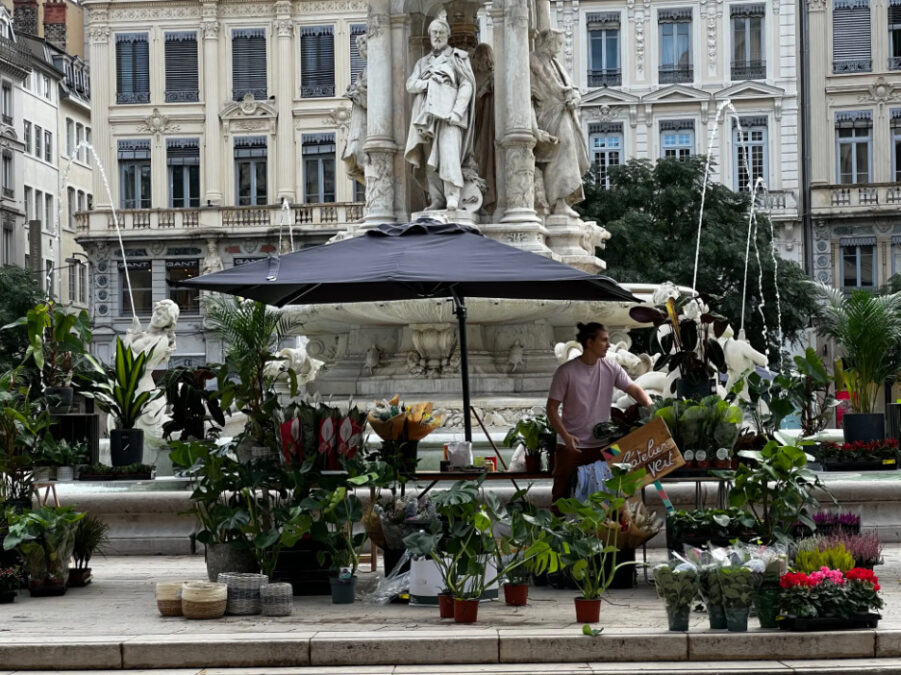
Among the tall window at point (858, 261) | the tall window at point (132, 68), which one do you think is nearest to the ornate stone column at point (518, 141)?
the tall window at point (858, 261)

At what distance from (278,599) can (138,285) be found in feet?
161

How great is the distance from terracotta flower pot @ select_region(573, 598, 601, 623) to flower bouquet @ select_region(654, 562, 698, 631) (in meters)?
0.45

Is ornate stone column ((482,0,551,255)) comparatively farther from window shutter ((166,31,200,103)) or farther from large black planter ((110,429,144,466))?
window shutter ((166,31,200,103))

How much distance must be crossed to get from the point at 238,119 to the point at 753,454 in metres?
49.0

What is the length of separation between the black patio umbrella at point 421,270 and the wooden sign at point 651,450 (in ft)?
3.74

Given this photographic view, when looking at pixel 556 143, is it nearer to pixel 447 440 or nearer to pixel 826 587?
pixel 447 440

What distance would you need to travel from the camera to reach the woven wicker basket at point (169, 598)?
36.8 ft

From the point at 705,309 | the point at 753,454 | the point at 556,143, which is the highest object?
the point at 556,143

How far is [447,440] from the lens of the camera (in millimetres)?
17750

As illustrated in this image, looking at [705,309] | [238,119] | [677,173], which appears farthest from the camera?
[238,119]

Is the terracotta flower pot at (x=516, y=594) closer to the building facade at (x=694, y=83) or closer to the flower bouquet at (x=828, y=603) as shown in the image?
the flower bouquet at (x=828, y=603)

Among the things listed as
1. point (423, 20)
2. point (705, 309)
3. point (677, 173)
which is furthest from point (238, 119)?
point (705, 309)

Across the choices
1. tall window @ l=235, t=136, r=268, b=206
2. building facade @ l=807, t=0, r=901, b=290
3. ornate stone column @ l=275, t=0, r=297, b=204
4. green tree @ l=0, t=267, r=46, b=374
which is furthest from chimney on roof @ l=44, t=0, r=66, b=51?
building facade @ l=807, t=0, r=901, b=290

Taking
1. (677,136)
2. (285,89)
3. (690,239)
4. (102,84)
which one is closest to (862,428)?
(690,239)
